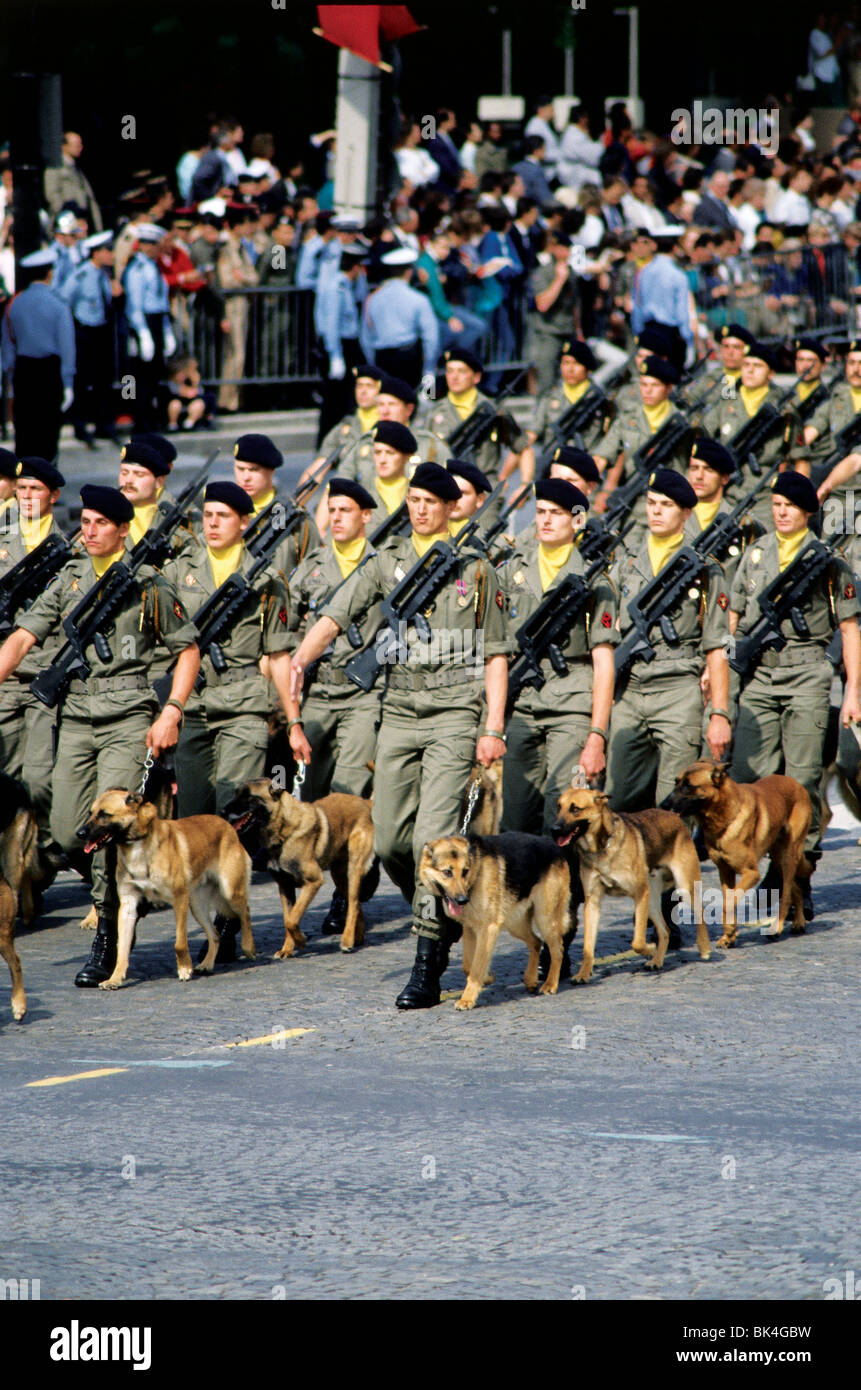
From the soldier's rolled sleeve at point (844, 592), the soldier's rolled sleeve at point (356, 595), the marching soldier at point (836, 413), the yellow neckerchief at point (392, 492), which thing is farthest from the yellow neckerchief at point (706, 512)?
the marching soldier at point (836, 413)

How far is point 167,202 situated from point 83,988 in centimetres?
1189

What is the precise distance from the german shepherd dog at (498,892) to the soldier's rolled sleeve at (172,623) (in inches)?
65.3

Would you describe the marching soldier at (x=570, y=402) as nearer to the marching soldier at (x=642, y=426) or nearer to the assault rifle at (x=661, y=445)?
the marching soldier at (x=642, y=426)

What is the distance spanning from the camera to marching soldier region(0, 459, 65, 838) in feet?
35.8

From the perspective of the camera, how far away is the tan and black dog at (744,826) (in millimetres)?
10023

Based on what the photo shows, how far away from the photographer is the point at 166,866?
31.3 feet

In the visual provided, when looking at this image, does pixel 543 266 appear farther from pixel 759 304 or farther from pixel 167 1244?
pixel 167 1244

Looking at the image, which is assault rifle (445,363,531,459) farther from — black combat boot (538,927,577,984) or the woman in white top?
the woman in white top

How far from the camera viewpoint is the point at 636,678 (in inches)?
420

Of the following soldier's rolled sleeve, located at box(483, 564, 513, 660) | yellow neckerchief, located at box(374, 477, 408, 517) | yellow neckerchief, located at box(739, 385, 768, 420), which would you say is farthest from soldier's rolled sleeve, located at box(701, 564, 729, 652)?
yellow neckerchief, located at box(739, 385, 768, 420)

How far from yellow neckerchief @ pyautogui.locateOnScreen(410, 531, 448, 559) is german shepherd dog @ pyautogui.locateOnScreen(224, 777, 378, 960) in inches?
49.8

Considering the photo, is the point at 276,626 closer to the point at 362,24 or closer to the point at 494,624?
the point at 494,624

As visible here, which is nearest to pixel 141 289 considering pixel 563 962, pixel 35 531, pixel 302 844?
Answer: pixel 35 531
